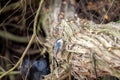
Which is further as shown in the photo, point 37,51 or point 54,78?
point 37,51

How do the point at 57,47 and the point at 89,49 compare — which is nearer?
the point at 89,49

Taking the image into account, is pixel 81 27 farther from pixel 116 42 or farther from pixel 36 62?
pixel 36 62

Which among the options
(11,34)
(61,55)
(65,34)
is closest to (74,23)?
(65,34)

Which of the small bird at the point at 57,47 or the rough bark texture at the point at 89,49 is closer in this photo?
the rough bark texture at the point at 89,49

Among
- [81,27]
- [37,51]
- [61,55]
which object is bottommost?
[37,51]

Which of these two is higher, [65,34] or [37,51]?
[65,34]

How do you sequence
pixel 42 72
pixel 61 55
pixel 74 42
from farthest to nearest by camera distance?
pixel 42 72, pixel 61 55, pixel 74 42

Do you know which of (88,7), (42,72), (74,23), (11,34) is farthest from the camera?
(11,34)
